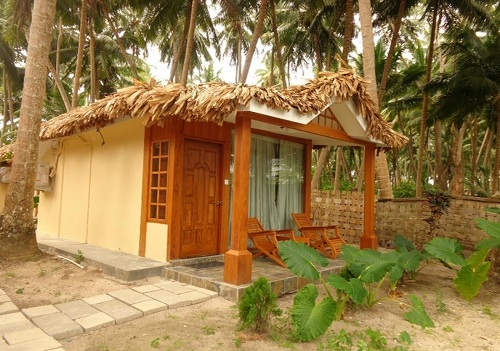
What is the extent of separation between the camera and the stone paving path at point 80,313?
290cm

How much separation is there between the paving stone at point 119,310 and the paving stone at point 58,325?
0.35 m

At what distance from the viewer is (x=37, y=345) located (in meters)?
2.77

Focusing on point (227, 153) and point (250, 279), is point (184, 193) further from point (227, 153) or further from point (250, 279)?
point (250, 279)

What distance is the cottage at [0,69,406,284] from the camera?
4.41 m

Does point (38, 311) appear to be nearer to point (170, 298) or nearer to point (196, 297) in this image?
point (170, 298)

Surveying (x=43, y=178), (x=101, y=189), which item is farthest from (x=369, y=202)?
(x=43, y=178)

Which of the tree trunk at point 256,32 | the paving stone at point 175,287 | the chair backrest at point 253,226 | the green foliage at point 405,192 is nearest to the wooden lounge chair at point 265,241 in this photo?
the chair backrest at point 253,226

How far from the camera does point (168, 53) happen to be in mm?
18688

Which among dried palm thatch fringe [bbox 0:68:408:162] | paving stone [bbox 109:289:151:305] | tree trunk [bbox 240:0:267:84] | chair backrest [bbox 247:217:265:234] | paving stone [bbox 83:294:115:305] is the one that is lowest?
paving stone [bbox 83:294:115:305]

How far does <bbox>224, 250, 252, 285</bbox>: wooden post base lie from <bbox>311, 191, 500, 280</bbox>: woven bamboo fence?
4.53 metres

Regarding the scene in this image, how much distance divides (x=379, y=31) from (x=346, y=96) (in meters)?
9.91

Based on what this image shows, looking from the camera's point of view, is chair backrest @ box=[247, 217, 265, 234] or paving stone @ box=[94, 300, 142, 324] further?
chair backrest @ box=[247, 217, 265, 234]

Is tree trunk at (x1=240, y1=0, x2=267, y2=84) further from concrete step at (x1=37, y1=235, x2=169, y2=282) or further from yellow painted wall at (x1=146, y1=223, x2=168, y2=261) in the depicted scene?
concrete step at (x1=37, y1=235, x2=169, y2=282)

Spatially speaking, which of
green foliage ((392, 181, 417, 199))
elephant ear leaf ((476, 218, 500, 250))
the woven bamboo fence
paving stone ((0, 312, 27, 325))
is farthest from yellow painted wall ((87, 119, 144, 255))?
green foliage ((392, 181, 417, 199))
